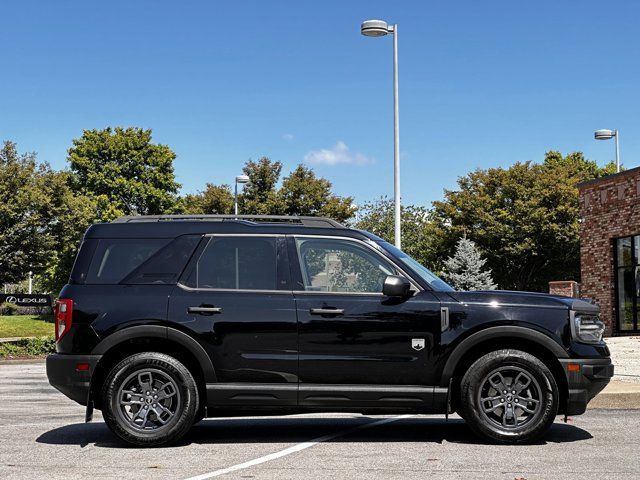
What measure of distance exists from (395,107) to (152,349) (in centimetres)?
1437

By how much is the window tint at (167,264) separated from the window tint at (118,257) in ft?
0.18

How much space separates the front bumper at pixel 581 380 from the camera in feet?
23.8

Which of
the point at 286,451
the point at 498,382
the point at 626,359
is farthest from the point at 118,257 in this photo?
A: the point at 626,359

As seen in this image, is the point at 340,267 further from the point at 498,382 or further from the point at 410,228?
the point at 410,228

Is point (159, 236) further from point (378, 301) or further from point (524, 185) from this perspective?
point (524, 185)

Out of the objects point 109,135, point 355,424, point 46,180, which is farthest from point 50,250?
point 355,424

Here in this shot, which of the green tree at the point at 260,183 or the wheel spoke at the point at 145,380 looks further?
the green tree at the point at 260,183

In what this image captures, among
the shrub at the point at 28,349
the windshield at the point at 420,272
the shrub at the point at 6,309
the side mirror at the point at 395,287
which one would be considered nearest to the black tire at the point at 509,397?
the windshield at the point at 420,272

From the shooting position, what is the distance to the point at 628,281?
93.0 feet

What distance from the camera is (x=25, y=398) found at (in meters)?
12.2

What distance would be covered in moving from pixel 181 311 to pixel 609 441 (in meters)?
3.95

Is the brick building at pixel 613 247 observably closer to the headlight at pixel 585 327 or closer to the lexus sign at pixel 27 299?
the headlight at pixel 585 327

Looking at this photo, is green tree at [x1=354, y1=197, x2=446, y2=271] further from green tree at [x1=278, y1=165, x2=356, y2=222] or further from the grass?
the grass

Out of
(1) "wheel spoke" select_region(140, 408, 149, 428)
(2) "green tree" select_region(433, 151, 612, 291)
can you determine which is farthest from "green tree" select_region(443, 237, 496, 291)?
(1) "wheel spoke" select_region(140, 408, 149, 428)
